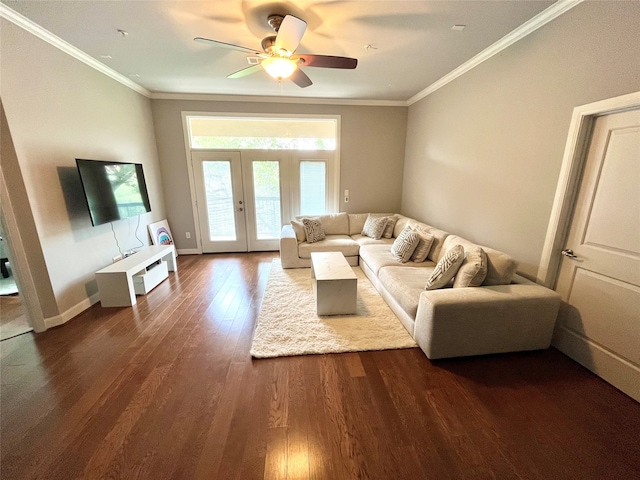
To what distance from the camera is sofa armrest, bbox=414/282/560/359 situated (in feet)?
6.53

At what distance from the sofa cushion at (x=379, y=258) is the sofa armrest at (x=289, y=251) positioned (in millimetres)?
1061

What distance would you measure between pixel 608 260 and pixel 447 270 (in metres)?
1.07

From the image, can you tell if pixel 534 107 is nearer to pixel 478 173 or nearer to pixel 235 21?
pixel 478 173

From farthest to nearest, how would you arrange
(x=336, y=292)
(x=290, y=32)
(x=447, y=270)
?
(x=336, y=292) → (x=447, y=270) → (x=290, y=32)

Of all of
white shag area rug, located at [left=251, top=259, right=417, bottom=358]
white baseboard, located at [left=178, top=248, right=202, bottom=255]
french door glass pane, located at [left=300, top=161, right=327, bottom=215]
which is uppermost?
french door glass pane, located at [left=300, top=161, right=327, bottom=215]

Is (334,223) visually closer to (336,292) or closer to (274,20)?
(336,292)

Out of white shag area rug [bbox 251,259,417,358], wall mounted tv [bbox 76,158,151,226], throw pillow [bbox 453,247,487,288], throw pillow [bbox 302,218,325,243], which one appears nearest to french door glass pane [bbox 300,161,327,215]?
throw pillow [bbox 302,218,325,243]

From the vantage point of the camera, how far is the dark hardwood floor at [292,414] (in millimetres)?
1348

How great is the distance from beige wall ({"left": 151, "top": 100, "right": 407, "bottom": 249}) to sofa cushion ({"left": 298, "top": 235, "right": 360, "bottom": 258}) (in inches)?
46.3

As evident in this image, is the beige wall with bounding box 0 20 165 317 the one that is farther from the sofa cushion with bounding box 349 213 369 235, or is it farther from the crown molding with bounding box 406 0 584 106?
the crown molding with bounding box 406 0 584 106

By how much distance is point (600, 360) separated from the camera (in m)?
1.91

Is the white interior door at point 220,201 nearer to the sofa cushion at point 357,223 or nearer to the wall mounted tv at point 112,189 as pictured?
the wall mounted tv at point 112,189


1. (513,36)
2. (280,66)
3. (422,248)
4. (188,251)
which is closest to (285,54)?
(280,66)

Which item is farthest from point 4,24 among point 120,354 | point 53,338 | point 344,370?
point 344,370
